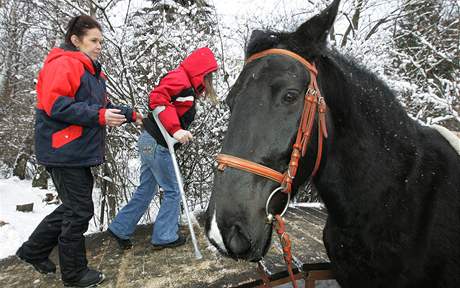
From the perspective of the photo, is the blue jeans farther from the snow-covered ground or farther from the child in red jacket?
the snow-covered ground

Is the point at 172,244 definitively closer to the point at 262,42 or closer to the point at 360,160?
the point at 360,160

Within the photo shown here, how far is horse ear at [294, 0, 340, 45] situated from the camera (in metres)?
1.66

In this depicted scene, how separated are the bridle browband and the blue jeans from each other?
78.8 inches

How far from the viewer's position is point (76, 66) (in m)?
2.54

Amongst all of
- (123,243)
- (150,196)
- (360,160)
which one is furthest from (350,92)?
(123,243)

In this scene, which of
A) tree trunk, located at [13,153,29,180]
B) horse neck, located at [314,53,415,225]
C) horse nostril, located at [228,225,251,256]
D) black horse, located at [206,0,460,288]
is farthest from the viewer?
tree trunk, located at [13,153,29,180]

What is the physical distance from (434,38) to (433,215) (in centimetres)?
854

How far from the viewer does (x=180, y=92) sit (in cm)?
319

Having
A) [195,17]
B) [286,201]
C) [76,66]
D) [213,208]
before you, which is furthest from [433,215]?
[195,17]

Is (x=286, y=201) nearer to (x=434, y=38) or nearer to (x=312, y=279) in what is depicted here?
(x=312, y=279)

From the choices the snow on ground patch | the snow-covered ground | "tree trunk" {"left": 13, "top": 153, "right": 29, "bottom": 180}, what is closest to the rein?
the snow-covered ground

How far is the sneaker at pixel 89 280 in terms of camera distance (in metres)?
2.74

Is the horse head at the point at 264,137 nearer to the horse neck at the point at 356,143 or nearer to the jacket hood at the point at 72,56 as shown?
the horse neck at the point at 356,143

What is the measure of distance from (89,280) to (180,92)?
1.96m
